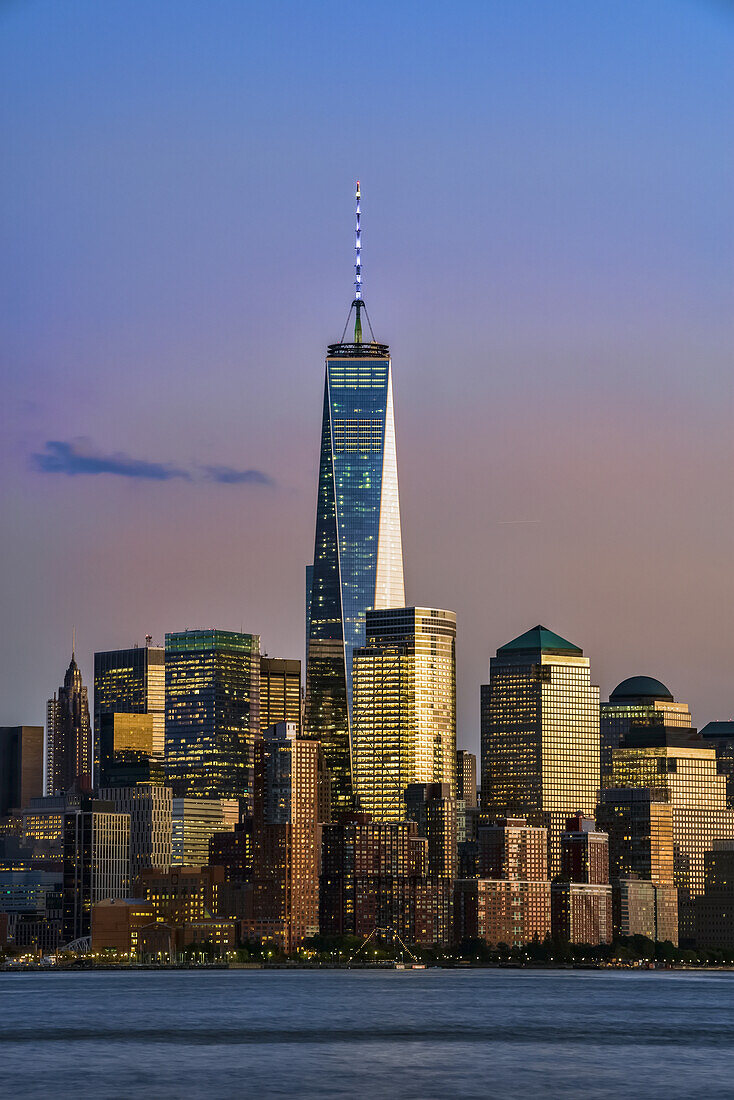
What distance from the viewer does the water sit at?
4296 inches

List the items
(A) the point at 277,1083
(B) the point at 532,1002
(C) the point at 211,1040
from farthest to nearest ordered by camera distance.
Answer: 1. (B) the point at 532,1002
2. (C) the point at 211,1040
3. (A) the point at 277,1083

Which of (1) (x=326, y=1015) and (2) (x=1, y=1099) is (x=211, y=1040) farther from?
(2) (x=1, y=1099)

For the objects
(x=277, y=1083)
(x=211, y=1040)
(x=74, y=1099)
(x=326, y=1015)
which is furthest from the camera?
(x=326, y=1015)

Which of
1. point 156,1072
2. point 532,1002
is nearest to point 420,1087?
point 156,1072

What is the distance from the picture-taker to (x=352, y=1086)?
109250mm

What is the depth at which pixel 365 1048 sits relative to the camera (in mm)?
131500

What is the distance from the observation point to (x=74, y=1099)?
103 meters

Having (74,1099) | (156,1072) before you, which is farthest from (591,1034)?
(74,1099)

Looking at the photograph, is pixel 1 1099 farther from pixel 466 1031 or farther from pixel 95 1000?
pixel 95 1000

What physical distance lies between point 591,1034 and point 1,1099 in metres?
52.0

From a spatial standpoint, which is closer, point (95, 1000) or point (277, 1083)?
point (277, 1083)

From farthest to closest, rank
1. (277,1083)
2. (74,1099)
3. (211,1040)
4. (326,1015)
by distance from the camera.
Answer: (326,1015) → (211,1040) → (277,1083) → (74,1099)

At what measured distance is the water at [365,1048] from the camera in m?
109

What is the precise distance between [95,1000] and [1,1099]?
9025 centimetres
